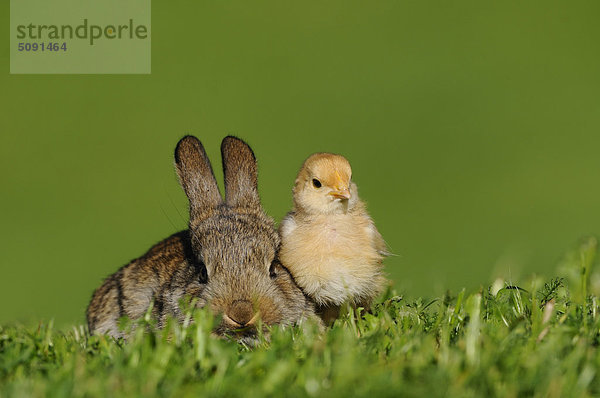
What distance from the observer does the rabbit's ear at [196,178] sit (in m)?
5.64

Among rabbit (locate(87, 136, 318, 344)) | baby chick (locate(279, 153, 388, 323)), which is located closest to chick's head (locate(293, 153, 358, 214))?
baby chick (locate(279, 153, 388, 323))

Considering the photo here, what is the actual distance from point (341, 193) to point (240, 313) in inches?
43.8

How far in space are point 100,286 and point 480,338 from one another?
4.13 m

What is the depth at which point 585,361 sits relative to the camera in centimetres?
328

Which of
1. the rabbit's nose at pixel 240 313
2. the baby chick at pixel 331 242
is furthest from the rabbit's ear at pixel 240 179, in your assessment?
→ the rabbit's nose at pixel 240 313

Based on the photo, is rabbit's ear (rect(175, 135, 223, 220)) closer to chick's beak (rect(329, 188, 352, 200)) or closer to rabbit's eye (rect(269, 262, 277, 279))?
rabbit's eye (rect(269, 262, 277, 279))

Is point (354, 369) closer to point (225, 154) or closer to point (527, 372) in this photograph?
point (527, 372)

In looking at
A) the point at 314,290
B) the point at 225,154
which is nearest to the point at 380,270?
the point at 314,290

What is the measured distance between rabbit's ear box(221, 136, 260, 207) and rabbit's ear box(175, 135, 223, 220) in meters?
0.11

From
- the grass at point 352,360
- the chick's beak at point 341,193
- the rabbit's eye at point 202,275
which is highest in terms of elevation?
the chick's beak at point 341,193

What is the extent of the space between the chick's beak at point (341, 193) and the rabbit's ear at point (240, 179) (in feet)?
2.97

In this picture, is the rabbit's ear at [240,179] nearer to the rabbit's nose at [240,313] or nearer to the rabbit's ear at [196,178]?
the rabbit's ear at [196,178]

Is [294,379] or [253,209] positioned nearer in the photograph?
[294,379]

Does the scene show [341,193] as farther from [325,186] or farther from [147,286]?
[147,286]
